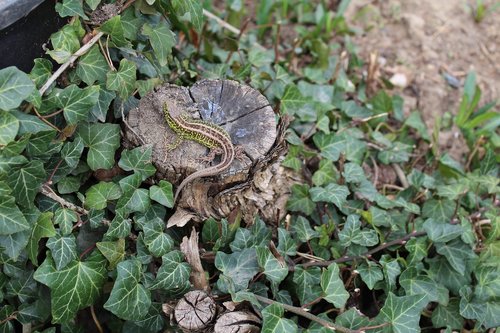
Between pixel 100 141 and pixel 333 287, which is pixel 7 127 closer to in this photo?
pixel 100 141

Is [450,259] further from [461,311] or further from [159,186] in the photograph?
[159,186]

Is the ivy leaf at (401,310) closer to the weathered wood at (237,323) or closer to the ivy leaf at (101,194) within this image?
the weathered wood at (237,323)

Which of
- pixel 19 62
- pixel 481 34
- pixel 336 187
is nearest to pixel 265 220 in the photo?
pixel 336 187

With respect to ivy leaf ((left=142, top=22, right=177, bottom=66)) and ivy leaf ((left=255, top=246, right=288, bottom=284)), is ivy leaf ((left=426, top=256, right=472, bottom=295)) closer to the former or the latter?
ivy leaf ((left=255, top=246, right=288, bottom=284))

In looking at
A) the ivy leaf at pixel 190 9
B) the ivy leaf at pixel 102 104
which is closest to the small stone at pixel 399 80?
the ivy leaf at pixel 190 9

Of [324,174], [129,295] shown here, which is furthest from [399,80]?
[129,295]
